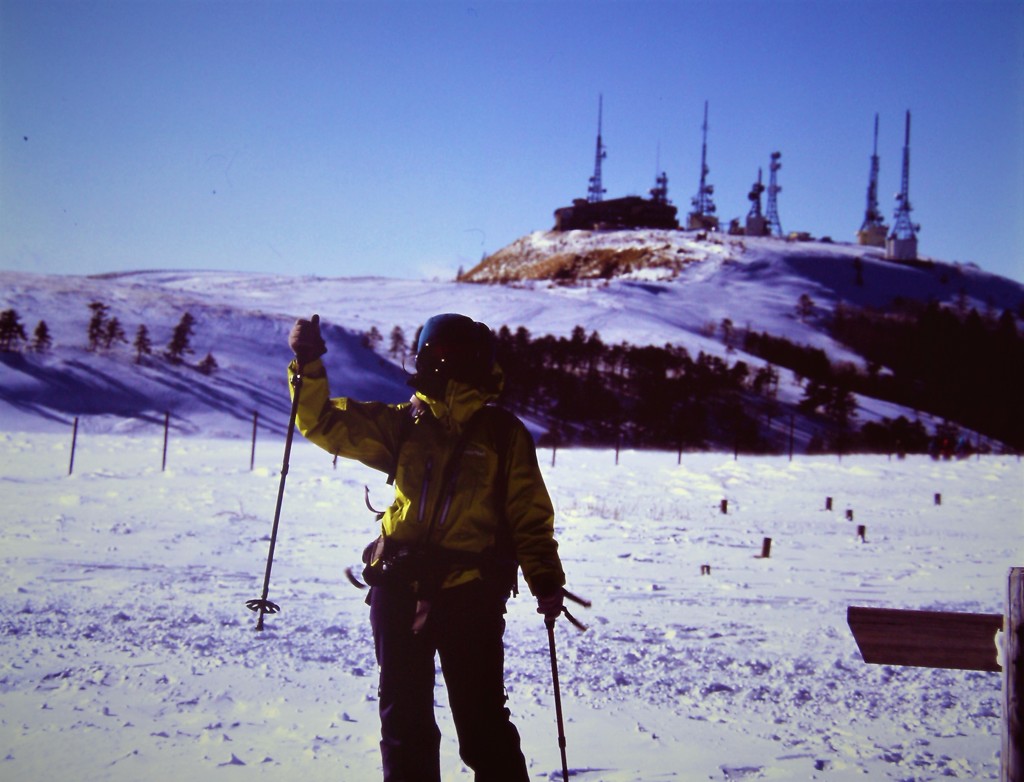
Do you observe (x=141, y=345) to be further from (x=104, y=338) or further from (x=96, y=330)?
(x=96, y=330)

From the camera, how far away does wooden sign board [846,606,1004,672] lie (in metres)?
2.98

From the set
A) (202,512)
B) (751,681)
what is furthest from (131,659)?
(202,512)

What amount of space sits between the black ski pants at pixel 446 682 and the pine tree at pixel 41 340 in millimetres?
33172

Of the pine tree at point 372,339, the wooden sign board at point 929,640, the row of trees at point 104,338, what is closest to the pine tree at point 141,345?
the row of trees at point 104,338

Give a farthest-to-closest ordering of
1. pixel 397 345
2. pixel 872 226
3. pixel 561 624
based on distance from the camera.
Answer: pixel 872 226
pixel 397 345
pixel 561 624

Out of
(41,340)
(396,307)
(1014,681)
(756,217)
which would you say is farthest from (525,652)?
(756,217)

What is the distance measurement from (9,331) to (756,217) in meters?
82.8

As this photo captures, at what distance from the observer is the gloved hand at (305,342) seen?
10.7 ft

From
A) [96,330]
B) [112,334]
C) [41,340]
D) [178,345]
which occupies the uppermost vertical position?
[96,330]

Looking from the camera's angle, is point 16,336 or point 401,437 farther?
point 16,336

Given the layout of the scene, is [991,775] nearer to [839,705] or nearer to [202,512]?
[839,705]

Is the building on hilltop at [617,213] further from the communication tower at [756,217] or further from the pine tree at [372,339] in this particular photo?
the pine tree at [372,339]

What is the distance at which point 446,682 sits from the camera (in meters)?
2.99

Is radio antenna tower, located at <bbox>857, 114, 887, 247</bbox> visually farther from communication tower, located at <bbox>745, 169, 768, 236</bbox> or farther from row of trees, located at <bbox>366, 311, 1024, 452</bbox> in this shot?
row of trees, located at <bbox>366, 311, 1024, 452</bbox>
